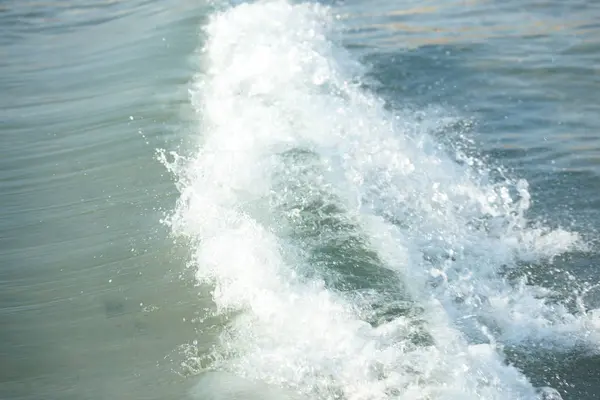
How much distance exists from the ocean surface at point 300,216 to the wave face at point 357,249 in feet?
0.05

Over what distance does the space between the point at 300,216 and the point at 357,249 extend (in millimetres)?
548

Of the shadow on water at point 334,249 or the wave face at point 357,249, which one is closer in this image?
the wave face at point 357,249

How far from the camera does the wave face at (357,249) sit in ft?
11.8

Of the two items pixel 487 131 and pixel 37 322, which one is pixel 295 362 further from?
pixel 487 131

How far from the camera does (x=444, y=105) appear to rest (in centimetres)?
730

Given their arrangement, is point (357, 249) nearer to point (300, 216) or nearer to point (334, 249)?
point (334, 249)

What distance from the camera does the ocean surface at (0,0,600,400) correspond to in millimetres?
3682

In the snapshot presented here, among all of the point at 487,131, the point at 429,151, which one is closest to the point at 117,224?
the point at 429,151

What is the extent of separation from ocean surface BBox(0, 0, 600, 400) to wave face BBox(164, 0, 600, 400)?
0.02 m

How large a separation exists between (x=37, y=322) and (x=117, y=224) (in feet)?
3.64

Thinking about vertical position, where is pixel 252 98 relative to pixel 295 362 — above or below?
above

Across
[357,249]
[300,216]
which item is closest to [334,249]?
[357,249]

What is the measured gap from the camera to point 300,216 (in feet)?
16.3

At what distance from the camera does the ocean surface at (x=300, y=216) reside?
145 inches
